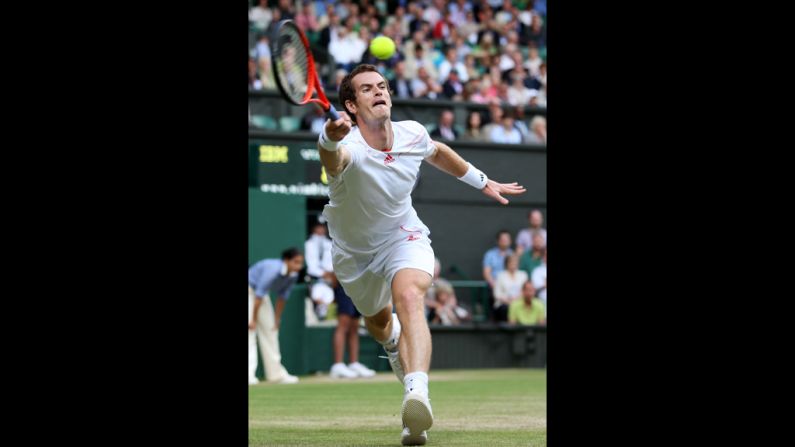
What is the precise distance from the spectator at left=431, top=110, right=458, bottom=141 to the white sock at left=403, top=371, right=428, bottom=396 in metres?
11.2

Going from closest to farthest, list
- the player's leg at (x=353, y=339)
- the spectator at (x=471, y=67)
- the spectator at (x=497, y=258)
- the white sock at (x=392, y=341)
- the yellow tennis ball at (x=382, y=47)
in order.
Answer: the white sock at (x=392, y=341), the yellow tennis ball at (x=382, y=47), the player's leg at (x=353, y=339), the spectator at (x=497, y=258), the spectator at (x=471, y=67)

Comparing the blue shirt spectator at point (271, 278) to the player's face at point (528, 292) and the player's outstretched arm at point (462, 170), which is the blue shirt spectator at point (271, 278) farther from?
the player's outstretched arm at point (462, 170)

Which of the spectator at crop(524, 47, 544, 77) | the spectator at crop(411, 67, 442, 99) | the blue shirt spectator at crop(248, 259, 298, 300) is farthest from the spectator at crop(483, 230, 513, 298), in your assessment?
the blue shirt spectator at crop(248, 259, 298, 300)

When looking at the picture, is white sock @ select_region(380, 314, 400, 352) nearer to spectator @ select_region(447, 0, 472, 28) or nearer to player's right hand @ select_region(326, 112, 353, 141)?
player's right hand @ select_region(326, 112, 353, 141)

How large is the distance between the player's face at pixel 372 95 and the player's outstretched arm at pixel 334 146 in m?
0.35

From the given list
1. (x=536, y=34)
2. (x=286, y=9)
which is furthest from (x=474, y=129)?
(x=536, y=34)

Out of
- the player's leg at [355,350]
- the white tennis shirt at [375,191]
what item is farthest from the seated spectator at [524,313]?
the white tennis shirt at [375,191]

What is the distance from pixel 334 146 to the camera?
7027mm

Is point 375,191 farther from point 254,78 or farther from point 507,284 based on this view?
point 507,284

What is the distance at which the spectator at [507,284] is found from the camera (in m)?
18.8
